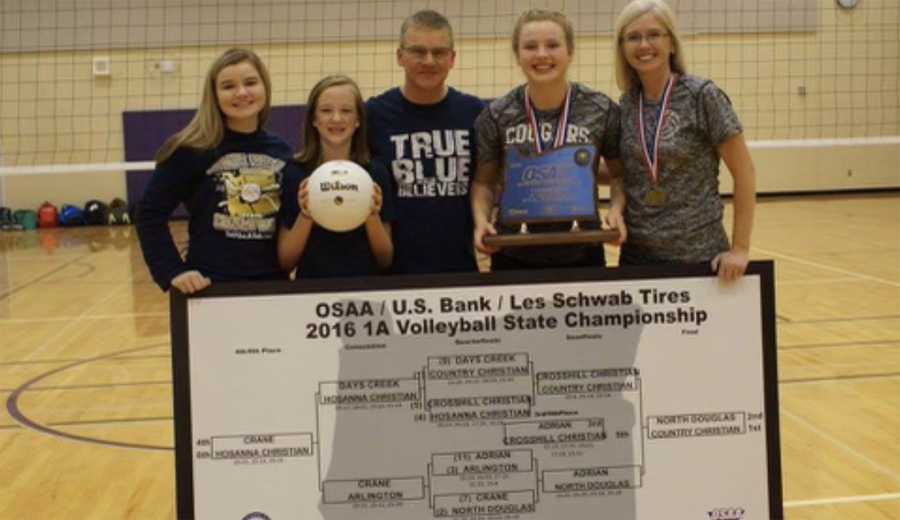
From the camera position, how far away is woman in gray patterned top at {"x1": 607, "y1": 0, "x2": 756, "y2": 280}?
11.4 feet

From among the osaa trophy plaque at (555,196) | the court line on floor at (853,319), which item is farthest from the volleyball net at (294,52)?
the osaa trophy plaque at (555,196)

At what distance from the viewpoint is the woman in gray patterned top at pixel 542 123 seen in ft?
11.6

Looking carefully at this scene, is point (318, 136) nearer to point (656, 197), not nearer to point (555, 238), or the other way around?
point (555, 238)

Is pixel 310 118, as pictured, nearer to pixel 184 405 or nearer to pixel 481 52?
pixel 184 405

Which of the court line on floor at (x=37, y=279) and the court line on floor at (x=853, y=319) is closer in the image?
the court line on floor at (x=853, y=319)

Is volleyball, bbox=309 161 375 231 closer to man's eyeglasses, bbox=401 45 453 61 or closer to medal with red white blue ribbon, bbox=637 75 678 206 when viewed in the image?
man's eyeglasses, bbox=401 45 453 61

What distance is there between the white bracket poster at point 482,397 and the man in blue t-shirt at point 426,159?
0.43 m

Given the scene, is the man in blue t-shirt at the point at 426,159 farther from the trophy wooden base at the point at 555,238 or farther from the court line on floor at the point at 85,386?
the court line on floor at the point at 85,386

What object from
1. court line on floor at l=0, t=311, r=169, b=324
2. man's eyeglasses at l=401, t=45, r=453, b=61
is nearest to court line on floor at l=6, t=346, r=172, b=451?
court line on floor at l=0, t=311, r=169, b=324

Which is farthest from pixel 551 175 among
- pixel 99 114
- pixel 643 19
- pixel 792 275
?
pixel 99 114

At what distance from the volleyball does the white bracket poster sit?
8.7 inches

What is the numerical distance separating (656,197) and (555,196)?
1.13 feet

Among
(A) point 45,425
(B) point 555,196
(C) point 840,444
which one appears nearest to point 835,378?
(C) point 840,444

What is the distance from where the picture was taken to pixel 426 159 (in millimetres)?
3789
